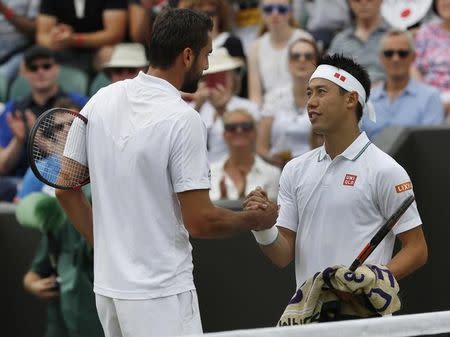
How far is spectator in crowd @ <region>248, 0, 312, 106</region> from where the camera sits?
9.58m

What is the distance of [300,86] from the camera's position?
8.99 metres

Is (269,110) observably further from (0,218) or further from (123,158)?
(123,158)

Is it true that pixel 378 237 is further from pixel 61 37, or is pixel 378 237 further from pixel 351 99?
pixel 61 37

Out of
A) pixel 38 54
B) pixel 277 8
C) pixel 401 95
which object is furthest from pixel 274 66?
pixel 38 54

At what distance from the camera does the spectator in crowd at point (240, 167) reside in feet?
26.9

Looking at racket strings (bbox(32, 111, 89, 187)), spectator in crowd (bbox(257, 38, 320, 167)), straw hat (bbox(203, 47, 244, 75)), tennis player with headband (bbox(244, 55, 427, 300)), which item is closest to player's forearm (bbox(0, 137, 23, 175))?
straw hat (bbox(203, 47, 244, 75))

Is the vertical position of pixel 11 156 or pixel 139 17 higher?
pixel 139 17

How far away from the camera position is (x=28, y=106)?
9430 millimetres

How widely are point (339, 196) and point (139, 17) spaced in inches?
227

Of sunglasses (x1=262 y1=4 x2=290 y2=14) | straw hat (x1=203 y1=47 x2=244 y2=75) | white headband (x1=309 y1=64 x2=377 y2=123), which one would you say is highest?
white headband (x1=309 y1=64 x2=377 y2=123)

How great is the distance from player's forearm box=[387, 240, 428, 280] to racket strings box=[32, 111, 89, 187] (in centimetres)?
123

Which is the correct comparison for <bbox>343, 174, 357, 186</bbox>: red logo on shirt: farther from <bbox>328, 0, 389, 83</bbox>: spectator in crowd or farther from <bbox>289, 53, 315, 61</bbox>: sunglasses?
<bbox>328, 0, 389, 83</bbox>: spectator in crowd

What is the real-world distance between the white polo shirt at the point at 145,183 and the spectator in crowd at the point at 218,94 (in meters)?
4.51

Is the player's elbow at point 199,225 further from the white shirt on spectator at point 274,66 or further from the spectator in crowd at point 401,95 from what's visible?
the white shirt on spectator at point 274,66
